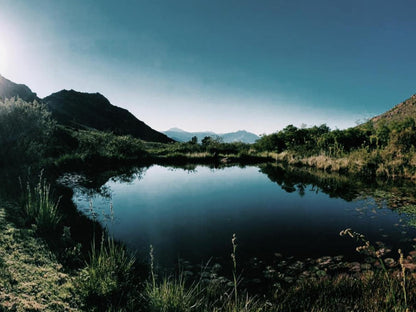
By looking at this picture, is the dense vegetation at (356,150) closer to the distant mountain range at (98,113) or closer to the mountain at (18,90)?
the distant mountain range at (98,113)

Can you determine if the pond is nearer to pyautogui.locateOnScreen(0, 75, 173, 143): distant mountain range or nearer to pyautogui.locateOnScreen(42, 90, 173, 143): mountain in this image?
pyautogui.locateOnScreen(0, 75, 173, 143): distant mountain range

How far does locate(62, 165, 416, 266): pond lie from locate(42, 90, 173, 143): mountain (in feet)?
436

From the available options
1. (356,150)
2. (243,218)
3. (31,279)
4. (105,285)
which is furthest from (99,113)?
(105,285)

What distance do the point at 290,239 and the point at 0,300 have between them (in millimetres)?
6276

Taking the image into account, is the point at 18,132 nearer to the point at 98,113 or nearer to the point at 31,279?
the point at 31,279

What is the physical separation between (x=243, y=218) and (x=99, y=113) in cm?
17265

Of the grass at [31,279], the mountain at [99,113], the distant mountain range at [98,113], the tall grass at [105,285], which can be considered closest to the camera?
the grass at [31,279]

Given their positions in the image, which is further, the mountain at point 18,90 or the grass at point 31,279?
the mountain at point 18,90

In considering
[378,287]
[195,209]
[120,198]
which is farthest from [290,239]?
[120,198]

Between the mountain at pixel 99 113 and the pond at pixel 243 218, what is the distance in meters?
133

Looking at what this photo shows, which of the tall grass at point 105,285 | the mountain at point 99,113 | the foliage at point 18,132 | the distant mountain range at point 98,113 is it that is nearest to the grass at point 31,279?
the tall grass at point 105,285

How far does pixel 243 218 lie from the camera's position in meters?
8.20

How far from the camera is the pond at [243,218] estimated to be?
5820 mm

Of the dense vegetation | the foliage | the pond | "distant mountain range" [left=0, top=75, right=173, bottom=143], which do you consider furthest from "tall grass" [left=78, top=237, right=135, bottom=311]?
"distant mountain range" [left=0, top=75, right=173, bottom=143]
